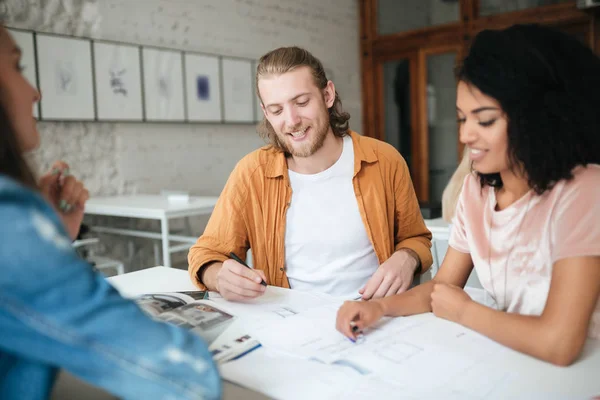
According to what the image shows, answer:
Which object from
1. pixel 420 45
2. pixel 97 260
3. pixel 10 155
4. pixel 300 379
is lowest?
pixel 97 260

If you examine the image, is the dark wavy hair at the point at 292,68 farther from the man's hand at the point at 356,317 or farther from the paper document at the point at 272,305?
the man's hand at the point at 356,317

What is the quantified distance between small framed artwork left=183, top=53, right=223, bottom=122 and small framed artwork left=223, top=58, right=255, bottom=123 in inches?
3.6

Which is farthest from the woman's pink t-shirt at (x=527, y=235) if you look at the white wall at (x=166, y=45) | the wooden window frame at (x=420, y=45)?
the wooden window frame at (x=420, y=45)

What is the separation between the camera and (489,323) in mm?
951

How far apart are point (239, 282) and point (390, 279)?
38cm

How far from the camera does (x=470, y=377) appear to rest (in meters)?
0.81

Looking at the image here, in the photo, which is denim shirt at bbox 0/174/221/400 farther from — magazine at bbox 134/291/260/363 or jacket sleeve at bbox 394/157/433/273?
jacket sleeve at bbox 394/157/433/273

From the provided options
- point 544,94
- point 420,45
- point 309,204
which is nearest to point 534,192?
point 544,94

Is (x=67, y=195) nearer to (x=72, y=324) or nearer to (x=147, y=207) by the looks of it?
(x=72, y=324)

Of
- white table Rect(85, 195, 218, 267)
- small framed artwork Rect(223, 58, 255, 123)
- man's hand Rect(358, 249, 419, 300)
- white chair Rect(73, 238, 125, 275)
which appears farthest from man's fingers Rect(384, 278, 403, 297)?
small framed artwork Rect(223, 58, 255, 123)

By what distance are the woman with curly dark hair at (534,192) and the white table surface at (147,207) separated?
2.01 metres

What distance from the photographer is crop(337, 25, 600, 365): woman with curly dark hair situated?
0.87m

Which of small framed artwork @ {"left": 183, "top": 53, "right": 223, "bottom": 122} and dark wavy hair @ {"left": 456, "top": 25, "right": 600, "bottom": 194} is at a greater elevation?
small framed artwork @ {"left": 183, "top": 53, "right": 223, "bottom": 122}

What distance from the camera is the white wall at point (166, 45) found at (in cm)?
354
